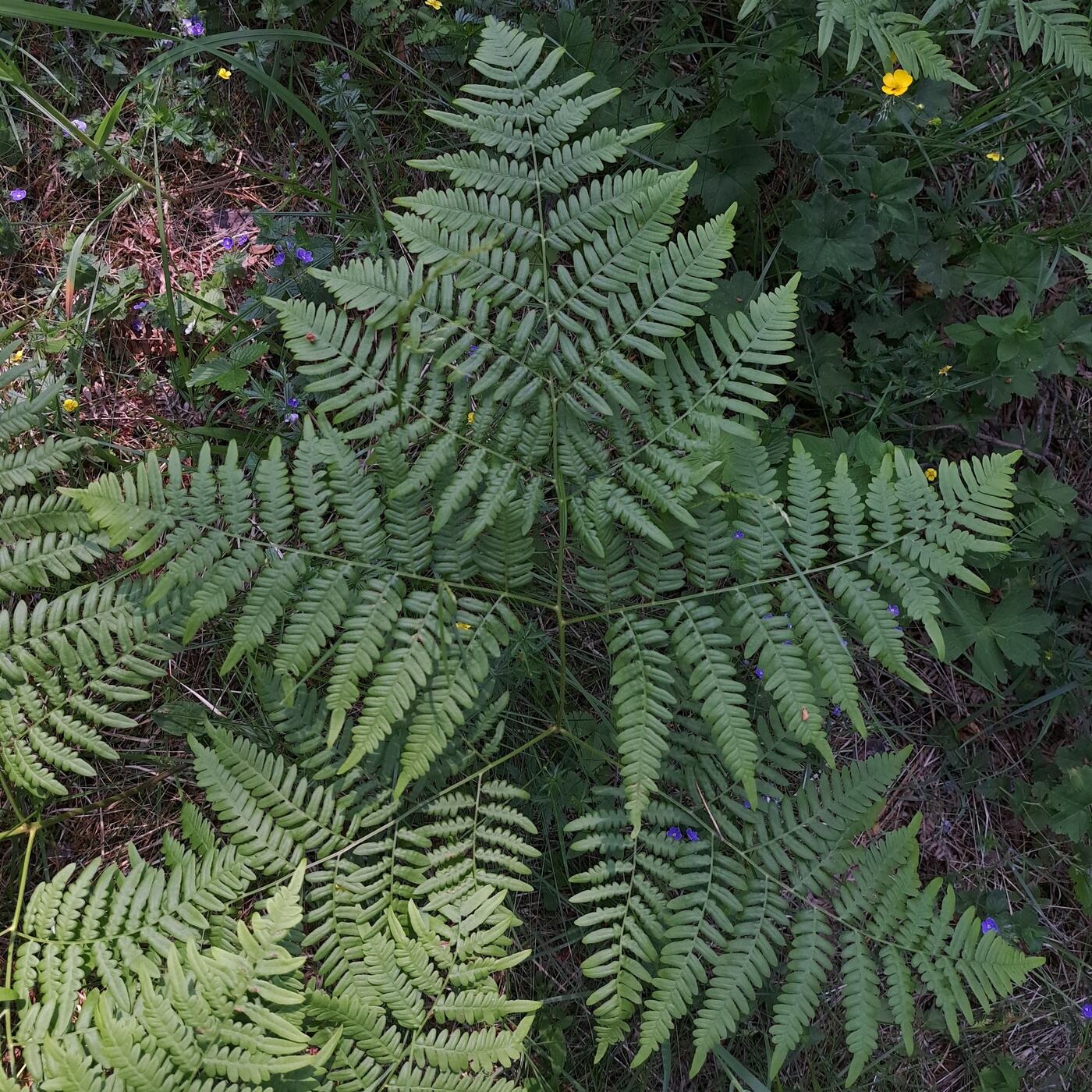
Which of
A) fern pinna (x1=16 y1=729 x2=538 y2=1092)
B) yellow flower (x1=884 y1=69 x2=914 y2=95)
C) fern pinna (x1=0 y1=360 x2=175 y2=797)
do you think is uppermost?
yellow flower (x1=884 y1=69 x2=914 y2=95)

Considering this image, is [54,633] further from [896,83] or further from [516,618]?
[896,83]

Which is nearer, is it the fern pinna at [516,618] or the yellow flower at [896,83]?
the fern pinna at [516,618]

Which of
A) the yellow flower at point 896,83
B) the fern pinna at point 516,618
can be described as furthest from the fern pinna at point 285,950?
the yellow flower at point 896,83

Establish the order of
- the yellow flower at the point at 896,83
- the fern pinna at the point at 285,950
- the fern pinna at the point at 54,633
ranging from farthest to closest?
the yellow flower at the point at 896,83
the fern pinna at the point at 54,633
the fern pinna at the point at 285,950

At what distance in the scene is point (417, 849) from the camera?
2598mm

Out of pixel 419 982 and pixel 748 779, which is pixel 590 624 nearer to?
pixel 748 779

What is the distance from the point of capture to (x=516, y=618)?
2.44m

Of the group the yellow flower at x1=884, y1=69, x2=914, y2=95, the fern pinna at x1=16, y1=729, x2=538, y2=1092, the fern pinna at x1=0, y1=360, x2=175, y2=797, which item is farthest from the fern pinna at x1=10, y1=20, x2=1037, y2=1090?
the yellow flower at x1=884, y1=69, x2=914, y2=95

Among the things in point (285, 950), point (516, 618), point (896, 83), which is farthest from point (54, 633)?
point (896, 83)

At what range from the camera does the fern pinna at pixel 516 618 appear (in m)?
2.26

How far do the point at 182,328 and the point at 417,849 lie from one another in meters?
1.90

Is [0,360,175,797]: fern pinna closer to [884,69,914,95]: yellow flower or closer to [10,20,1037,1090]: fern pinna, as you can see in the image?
[10,20,1037,1090]: fern pinna

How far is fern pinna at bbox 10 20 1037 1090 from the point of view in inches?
88.9

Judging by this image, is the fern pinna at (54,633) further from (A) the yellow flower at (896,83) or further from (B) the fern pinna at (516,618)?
(A) the yellow flower at (896,83)
